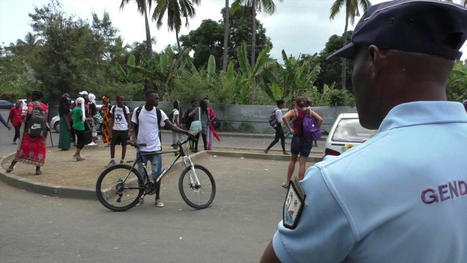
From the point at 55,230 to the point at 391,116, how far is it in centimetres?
546

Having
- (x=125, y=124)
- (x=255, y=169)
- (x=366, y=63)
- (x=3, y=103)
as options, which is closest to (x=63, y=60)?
(x=125, y=124)

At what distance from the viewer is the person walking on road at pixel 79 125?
36.4ft

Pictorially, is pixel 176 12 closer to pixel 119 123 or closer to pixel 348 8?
pixel 348 8

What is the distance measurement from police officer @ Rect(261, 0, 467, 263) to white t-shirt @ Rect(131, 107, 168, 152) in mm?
6095

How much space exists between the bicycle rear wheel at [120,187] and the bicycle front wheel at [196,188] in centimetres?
70

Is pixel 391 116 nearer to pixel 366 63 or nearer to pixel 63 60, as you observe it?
pixel 366 63

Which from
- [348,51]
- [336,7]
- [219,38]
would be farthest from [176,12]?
[348,51]

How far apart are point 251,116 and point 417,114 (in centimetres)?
2147

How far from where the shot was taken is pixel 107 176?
657 cm

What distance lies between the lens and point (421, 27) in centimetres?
102

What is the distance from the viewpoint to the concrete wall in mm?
22016

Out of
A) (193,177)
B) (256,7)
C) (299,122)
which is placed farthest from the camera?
(256,7)

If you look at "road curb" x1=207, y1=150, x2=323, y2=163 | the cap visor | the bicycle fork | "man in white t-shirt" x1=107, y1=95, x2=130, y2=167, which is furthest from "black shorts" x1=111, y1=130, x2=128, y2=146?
the cap visor

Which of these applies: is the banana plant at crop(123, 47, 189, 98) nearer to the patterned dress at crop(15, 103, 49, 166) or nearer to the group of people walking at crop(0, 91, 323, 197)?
the group of people walking at crop(0, 91, 323, 197)
